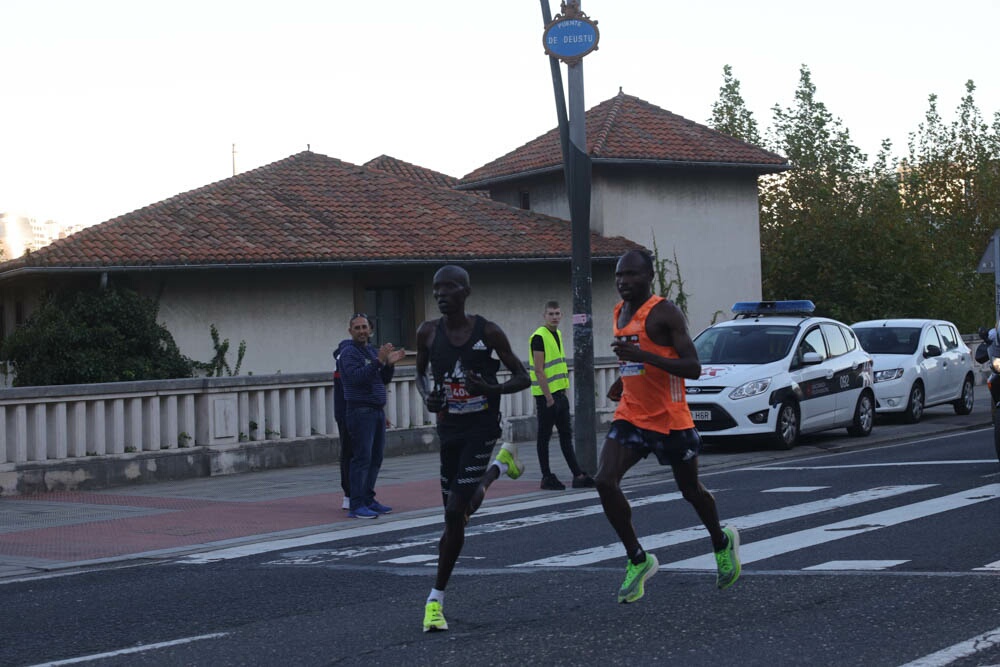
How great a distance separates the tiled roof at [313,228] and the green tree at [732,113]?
33.5 metres

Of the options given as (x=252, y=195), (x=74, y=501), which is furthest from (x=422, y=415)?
(x=252, y=195)

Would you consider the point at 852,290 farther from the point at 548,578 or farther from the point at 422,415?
the point at 548,578

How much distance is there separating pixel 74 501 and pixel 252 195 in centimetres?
1517

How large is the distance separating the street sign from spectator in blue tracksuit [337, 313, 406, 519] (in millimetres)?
Answer: 4181

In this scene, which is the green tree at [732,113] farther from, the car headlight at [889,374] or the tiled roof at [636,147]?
the car headlight at [889,374]

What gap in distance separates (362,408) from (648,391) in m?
5.37

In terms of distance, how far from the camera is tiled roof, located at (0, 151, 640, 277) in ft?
79.9

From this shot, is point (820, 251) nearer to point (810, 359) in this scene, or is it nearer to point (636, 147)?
point (636, 147)

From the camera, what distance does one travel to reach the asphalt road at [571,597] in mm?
6293

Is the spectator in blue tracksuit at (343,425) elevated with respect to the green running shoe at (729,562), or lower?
elevated

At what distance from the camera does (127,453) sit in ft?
52.2

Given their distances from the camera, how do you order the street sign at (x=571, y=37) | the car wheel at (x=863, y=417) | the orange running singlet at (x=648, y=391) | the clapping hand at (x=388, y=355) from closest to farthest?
the orange running singlet at (x=648, y=391) → the clapping hand at (x=388, y=355) → the street sign at (x=571, y=37) → the car wheel at (x=863, y=417)

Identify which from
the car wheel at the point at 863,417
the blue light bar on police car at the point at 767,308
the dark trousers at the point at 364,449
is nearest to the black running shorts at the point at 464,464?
the dark trousers at the point at 364,449

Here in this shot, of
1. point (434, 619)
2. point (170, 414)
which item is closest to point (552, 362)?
point (170, 414)
